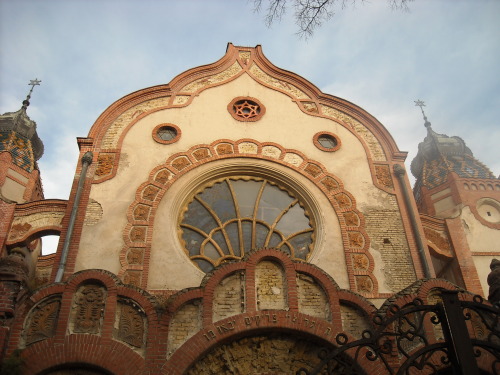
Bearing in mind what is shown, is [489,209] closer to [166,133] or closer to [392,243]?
[392,243]

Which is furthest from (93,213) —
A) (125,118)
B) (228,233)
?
(125,118)

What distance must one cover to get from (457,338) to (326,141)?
9166mm

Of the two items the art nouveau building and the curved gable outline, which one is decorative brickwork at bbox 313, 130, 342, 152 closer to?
the art nouveau building

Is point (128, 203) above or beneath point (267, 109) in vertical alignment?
beneath

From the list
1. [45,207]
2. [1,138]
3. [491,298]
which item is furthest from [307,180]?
[1,138]

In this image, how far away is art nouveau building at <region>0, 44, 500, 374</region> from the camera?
9.13 metres

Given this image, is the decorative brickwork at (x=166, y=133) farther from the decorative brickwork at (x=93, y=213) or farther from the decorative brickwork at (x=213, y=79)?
the decorative brickwork at (x=93, y=213)

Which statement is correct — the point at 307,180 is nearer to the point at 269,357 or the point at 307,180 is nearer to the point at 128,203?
the point at 128,203

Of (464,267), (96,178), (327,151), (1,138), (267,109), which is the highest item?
(1,138)

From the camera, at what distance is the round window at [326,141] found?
15.2 meters

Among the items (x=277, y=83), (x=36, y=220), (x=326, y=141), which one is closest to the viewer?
(x=36, y=220)

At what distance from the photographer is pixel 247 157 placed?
14.6 meters

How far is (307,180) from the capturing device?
14.3 m

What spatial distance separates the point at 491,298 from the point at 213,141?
27.5 feet
